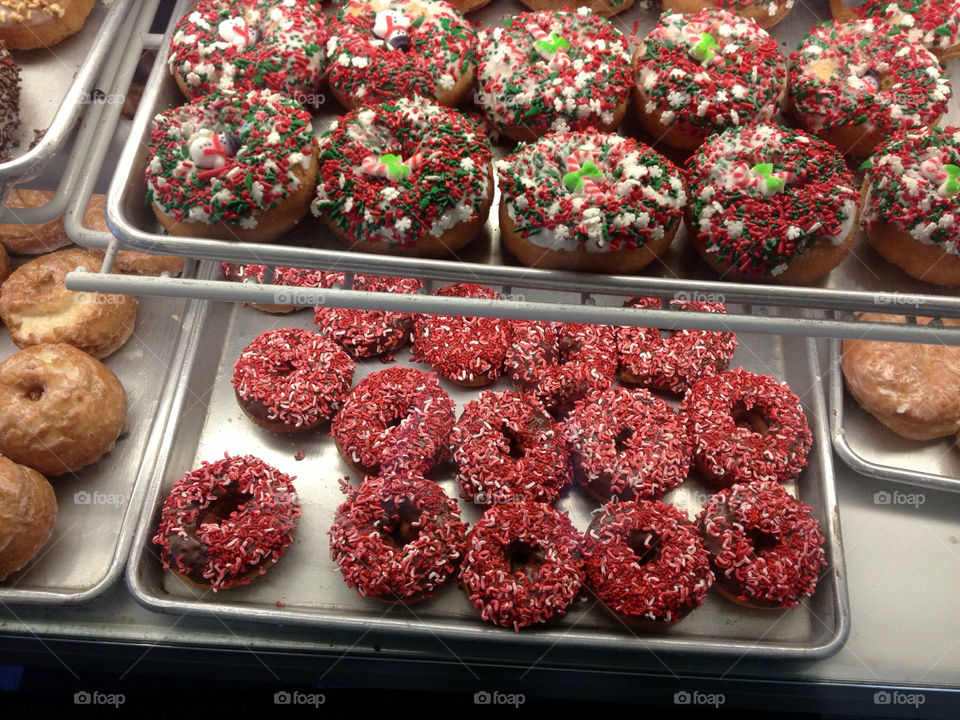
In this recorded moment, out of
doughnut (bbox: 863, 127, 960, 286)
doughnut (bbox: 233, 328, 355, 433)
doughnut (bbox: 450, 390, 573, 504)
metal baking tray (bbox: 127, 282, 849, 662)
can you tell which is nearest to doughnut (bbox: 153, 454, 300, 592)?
metal baking tray (bbox: 127, 282, 849, 662)

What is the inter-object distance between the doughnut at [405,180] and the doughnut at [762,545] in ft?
4.40

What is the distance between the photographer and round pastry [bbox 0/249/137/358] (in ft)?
9.24

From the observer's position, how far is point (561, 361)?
300cm

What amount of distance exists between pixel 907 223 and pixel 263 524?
212 centimetres

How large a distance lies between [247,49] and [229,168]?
49 cm

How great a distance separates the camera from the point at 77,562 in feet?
8.37

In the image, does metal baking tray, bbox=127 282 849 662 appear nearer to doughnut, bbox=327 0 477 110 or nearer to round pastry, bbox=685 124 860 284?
round pastry, bbox=685 124 860 284

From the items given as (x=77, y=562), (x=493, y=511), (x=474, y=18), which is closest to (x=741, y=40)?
(x=474, y=18)

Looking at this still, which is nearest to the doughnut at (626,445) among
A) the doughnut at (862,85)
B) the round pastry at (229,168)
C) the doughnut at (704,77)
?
the doughnut at (704,77)

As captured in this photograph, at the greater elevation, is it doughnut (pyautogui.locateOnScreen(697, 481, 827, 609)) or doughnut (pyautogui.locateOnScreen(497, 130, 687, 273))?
doughnut (pyautogui.locateOnScreen(497, 130, 687, 273))

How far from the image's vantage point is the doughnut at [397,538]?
241cm

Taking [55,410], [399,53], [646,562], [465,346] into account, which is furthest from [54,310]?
[646,562]

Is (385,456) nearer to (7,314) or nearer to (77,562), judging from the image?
(77,562)

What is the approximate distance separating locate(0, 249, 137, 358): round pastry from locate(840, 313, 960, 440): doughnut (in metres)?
2.85
